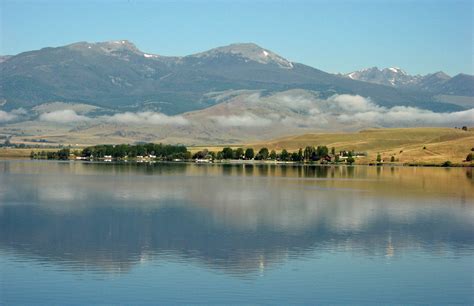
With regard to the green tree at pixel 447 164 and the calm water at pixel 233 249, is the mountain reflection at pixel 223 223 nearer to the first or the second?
the calm water at pixel 233 249

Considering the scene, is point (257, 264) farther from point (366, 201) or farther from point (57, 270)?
point (366, 201)

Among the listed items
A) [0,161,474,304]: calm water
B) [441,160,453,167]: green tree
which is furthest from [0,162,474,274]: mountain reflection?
[441,160,453,167]: green tree

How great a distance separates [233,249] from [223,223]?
11.3 m

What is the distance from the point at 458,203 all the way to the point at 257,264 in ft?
129

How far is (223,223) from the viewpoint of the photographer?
178 ft

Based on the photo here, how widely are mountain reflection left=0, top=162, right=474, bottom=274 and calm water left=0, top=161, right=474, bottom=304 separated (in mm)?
97

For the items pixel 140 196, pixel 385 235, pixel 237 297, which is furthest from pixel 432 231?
pixel 140 196

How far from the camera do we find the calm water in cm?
3372

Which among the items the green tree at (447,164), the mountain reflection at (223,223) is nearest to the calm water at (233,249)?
the mountain reflection at (223,223)

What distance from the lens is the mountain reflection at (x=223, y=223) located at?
138 feet

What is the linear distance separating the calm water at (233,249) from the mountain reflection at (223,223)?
3.8 inches

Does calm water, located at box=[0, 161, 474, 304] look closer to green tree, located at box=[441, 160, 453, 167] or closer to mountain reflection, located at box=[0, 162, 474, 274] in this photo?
mountain reflection, located at box=[0, 162, 474, 274]

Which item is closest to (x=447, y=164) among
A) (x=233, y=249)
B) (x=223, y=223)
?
(x=223, y=223)

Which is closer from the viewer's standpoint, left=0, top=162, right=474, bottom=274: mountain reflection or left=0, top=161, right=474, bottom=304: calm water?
left=0, top=161, right=474, bottom=304: calm water
